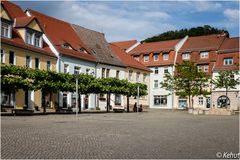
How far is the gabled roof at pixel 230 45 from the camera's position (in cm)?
6519

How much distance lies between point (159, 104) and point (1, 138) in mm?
60474

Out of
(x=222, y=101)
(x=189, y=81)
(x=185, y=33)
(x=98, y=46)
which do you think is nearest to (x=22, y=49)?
(x=98, y=46)

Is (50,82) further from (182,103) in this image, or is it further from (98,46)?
(182,103)

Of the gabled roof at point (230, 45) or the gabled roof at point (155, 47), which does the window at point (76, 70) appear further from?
the gabled roof at point (230, 45)

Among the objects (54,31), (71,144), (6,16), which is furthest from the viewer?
(54,31)

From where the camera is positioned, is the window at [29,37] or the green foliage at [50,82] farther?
the window at [29,37]

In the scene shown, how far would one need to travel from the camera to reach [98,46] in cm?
5894

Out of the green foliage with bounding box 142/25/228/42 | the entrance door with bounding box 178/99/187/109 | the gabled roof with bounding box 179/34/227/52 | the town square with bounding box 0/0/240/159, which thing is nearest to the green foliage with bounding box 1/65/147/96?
the town square with bounding box 0/0/240/159

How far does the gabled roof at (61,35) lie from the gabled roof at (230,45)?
2455cm

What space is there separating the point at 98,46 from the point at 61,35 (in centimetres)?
855

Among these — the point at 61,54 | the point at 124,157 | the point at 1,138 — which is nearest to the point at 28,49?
the point at 61,54

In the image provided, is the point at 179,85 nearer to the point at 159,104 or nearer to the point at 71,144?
the point at 159,104

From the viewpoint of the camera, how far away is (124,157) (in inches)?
404

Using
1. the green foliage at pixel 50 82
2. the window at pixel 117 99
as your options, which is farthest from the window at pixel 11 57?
the window at pixel 117 99
